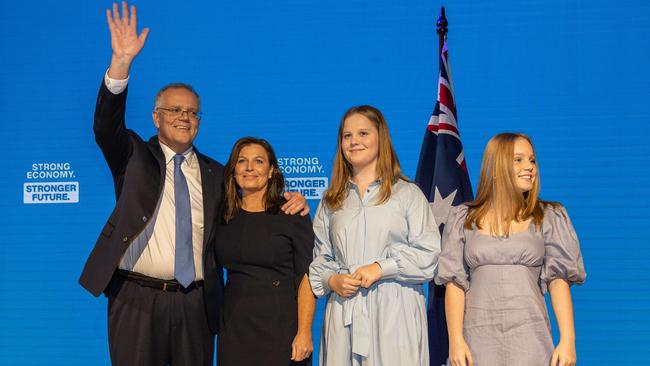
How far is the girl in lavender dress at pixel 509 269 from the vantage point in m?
2.56

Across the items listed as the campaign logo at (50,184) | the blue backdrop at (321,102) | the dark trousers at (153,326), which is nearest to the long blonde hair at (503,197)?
the dark trousers at (153,326)

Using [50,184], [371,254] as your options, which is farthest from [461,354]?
[50,184]

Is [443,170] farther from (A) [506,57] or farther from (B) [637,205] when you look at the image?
(B) [637,205]

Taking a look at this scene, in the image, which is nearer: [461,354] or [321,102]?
[461,354]

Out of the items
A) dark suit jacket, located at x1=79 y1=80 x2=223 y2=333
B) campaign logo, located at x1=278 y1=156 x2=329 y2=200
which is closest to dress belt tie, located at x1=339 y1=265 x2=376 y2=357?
dark suit jacket, located at x1=79 y1=80 x2=223 y2=333

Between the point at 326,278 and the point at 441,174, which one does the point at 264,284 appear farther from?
the point at 441,174

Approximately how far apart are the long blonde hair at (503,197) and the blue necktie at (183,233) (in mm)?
Result: 1138

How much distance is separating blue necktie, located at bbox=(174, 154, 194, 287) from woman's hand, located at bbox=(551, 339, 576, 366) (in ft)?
4.73

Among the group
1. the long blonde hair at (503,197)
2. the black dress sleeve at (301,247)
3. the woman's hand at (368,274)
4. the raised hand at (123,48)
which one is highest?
the raised hand at (123,48)

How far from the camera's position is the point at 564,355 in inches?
98.4

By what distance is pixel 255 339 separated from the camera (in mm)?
2812

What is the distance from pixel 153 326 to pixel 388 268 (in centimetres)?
101

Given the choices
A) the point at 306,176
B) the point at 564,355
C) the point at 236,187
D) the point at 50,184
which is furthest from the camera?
the point at 50,184

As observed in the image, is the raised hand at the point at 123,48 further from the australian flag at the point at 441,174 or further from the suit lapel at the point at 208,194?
the australian flag at the point at 441,174
